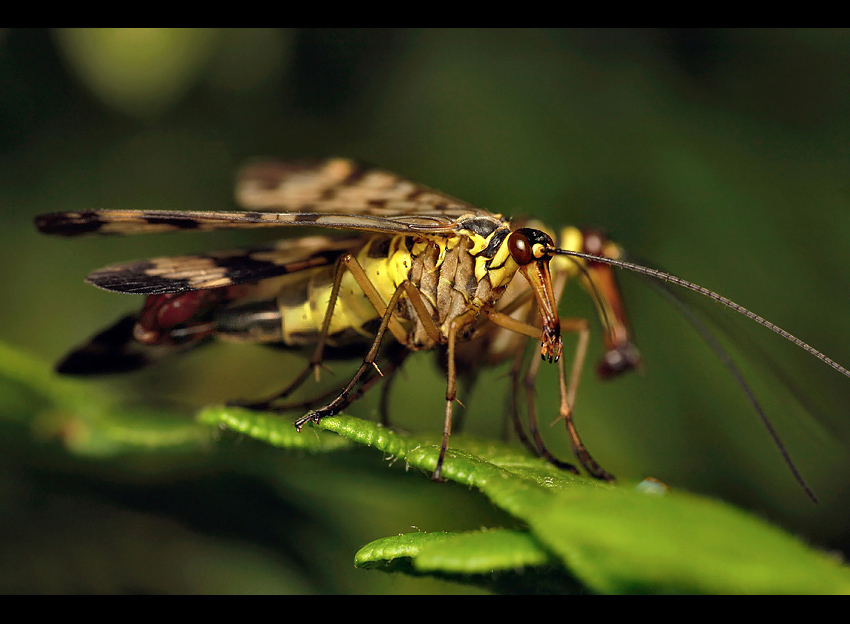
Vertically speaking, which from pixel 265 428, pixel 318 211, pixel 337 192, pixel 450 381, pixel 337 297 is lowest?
pixel 265 428

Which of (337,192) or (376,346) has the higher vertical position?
(337,192)

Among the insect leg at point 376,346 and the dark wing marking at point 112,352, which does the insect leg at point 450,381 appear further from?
the dark wing marking at point 112,352

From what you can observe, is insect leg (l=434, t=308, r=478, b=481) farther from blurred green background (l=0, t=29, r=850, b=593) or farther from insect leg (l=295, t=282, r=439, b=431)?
blurred green background (l=0, t=29, r=850, b=593)

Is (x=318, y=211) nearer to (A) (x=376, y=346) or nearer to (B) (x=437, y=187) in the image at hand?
(A) (x=376, y=346)

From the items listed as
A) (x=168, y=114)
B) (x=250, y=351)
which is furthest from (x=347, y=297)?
(x=168, y=114)

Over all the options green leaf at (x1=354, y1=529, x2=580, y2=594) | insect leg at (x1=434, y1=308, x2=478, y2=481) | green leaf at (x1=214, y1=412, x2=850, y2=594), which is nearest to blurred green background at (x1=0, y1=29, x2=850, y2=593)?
insect leg at (x1=434, y1=308, x2=478, y2=481)

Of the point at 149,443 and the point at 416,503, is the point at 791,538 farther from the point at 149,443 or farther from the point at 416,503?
the point at 149,443

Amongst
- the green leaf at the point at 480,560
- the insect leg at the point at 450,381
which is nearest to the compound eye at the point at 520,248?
the insect leg at the point at 450,381

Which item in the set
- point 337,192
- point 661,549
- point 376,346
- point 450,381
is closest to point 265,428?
point 376,346
